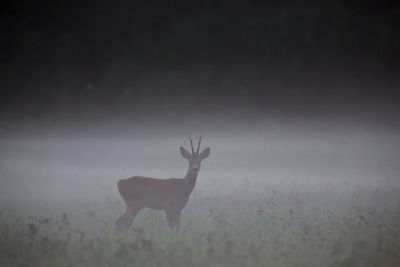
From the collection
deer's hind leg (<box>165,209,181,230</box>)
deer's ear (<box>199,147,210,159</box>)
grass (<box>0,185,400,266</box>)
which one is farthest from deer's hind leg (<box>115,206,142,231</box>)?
deer's ear (<box>199,147,210,159</box>)

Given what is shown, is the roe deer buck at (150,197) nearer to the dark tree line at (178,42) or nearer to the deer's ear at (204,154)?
the deer's ear at (204,154)

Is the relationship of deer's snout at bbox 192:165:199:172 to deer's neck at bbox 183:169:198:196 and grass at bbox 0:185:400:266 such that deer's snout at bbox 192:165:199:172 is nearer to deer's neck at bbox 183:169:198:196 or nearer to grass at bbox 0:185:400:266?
deer's neck at bbox 183:169:198:196

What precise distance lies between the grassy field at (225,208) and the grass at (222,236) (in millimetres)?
22

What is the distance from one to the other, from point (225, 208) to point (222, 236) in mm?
3435

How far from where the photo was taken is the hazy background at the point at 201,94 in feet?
66.6

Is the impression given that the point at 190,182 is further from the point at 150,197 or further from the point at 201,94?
the point at 201,94

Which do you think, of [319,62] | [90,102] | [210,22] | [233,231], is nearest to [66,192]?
[233,231]

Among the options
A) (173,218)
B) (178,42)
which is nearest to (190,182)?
(173,218)

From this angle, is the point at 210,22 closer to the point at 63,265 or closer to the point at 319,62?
the point at 319,62

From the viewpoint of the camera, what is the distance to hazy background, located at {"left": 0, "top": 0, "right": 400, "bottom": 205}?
2030cm

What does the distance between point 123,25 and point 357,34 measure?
111 feet

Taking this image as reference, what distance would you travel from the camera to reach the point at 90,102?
4981 cm

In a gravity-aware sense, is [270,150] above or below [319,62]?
below

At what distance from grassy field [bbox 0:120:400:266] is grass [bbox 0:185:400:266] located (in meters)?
0.02
